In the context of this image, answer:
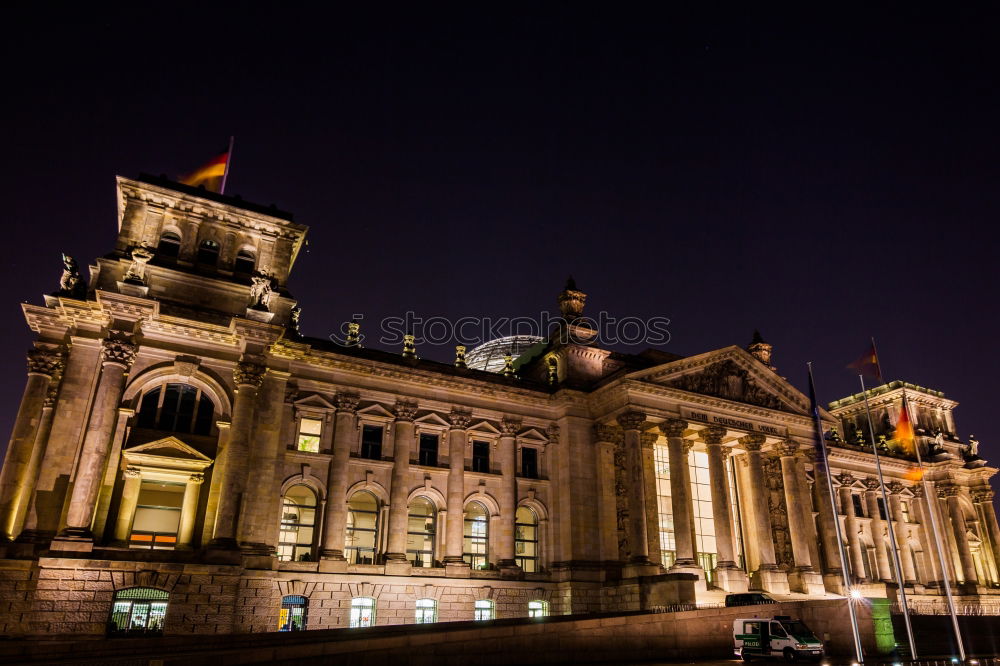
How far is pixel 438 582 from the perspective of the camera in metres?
42.2

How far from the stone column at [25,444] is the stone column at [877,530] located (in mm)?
65699

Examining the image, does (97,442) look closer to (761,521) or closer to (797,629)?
(797,629)

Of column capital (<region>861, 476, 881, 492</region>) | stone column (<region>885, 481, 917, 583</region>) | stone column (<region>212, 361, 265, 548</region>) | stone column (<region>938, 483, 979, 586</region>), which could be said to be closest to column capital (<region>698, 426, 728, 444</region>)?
column capital (<region>861, 476, 881, 492</region>)

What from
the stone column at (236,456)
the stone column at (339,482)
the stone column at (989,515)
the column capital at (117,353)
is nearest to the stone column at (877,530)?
the stone column at (989,515)

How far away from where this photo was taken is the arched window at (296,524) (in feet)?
133

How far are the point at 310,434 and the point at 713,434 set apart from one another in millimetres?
27252

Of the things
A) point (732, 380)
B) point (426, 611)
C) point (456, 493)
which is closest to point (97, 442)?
point (426, 611)

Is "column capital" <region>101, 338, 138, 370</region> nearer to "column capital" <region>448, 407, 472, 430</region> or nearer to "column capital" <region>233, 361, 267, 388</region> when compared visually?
"column capital" <region>233, 361, 267, 388</region>

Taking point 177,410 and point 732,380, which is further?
point 732,380

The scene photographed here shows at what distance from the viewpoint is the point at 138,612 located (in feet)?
107

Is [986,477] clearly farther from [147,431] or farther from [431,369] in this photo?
[147,431]

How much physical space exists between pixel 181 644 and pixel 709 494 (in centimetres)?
3904

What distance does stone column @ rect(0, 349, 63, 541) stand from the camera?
33062mm

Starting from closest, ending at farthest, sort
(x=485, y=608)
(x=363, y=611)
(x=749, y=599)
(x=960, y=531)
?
1. (x=749, y=599)
2. (x=363, y=611)
3. (x=485, y=608)
4. (x=960, y=531)
